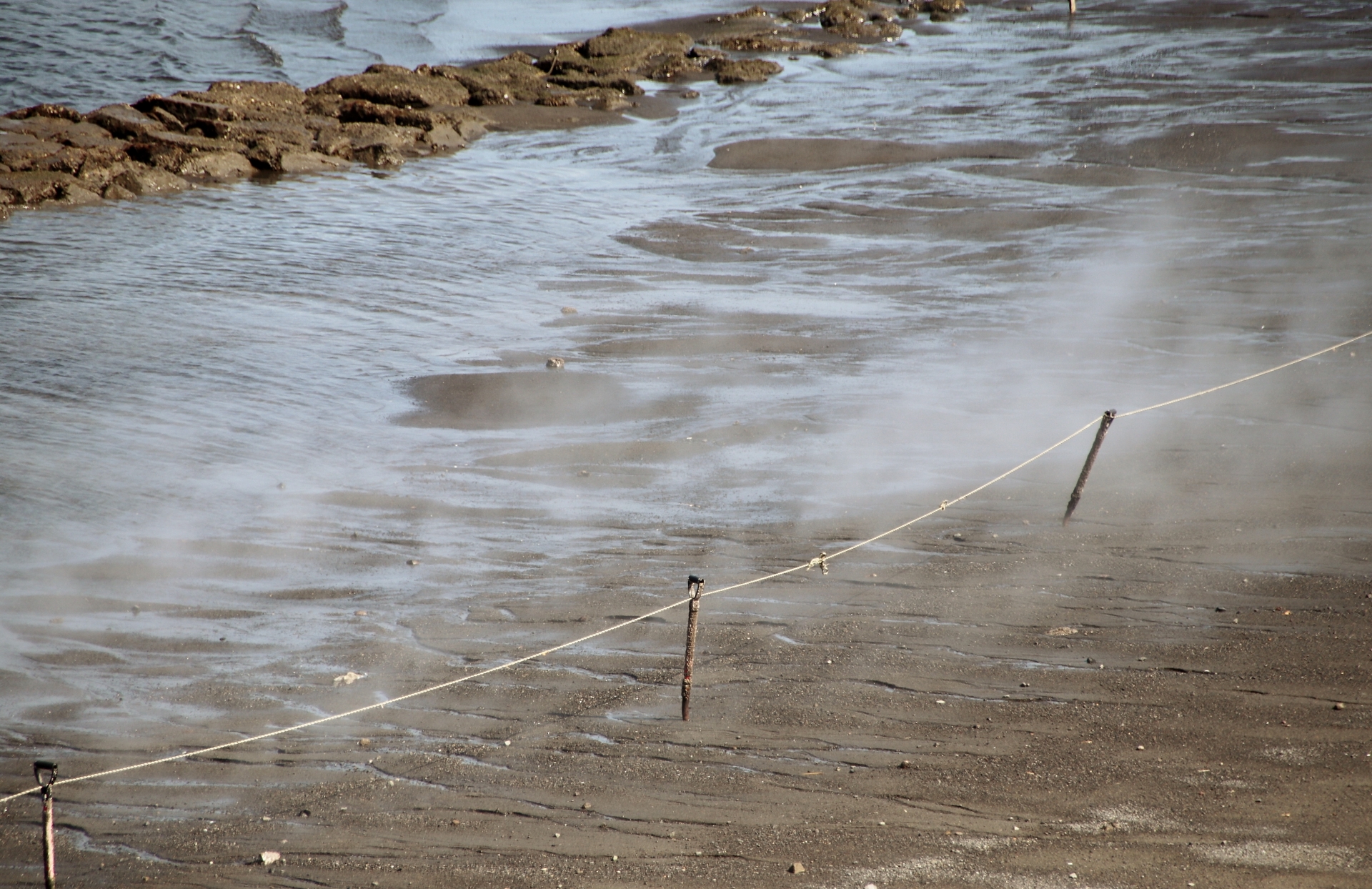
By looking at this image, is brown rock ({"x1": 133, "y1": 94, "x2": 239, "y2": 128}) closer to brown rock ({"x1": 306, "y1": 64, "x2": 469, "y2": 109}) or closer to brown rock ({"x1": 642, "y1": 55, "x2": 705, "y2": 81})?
brown rock ({"x1": 306, "y1": 64, "x2": 469, "y2": 109})

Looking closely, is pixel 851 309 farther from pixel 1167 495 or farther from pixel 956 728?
pixel 956 728

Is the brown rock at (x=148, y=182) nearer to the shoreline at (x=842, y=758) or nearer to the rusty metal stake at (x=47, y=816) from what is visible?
the shoreline at (x=842, y=758)

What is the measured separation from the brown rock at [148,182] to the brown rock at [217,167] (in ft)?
1.80

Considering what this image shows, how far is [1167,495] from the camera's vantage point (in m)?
7.07

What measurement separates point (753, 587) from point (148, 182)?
45.0 ft

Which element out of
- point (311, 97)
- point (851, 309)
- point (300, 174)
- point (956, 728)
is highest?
point (311, 97)

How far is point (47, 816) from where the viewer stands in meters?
3.91

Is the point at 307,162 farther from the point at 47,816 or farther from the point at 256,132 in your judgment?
the point at 47,816

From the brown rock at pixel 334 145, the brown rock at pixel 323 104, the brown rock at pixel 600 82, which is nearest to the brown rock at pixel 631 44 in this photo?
the brown rock at pixel 600 82

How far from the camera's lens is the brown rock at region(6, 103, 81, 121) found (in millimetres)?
18531

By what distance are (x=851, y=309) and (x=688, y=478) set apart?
4.19 m

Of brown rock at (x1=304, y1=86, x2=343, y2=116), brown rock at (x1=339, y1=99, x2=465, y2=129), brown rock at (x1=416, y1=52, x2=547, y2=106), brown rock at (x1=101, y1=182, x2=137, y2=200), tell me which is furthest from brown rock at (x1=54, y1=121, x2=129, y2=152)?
brown rock at (x1=416, y1=52, x2=547, y2=106)

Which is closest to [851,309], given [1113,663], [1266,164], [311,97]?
[1113,663]

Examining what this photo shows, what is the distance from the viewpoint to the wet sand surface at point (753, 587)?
4484mm
